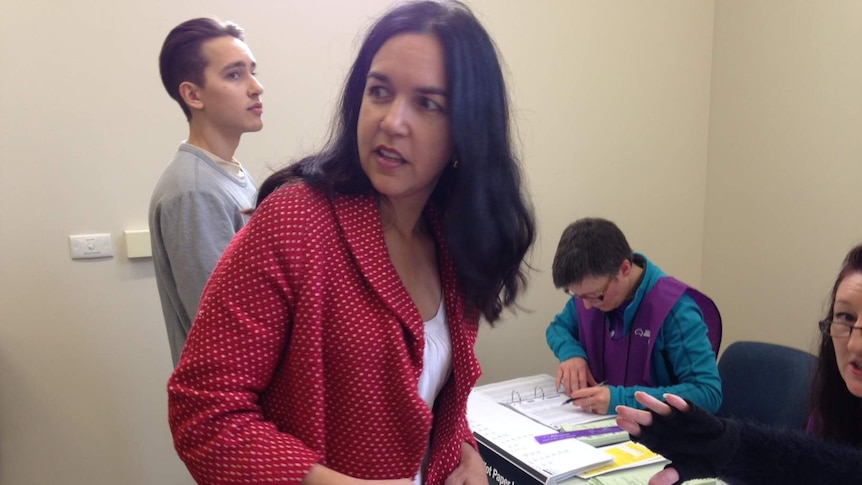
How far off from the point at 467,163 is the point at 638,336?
3.78 ft

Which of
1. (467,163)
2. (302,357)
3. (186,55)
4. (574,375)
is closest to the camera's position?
(302,357)

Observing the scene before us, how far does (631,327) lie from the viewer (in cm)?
184

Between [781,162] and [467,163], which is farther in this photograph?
[781,162]

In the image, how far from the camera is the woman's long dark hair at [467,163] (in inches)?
32.6

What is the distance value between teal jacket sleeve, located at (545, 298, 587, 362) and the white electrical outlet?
1547 millimetres

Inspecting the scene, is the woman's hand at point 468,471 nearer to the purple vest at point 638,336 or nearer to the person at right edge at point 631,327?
the person at right edge at point 631,327

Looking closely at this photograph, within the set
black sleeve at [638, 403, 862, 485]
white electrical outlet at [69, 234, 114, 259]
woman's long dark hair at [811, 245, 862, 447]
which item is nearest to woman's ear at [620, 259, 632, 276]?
woman's long dark hair at [811, 245, 862, 447]

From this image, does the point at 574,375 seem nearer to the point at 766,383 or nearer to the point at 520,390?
the point at 520,390

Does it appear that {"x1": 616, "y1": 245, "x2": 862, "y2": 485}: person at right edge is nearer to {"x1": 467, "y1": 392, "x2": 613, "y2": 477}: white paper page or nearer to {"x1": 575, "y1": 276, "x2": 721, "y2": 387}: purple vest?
{"x1": 467, "y1": 392, "x2": 613, "y2": 477}: white paper page

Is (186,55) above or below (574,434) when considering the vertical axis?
above

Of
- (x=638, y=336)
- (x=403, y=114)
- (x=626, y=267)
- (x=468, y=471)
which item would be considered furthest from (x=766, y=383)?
(x=403, y=114)

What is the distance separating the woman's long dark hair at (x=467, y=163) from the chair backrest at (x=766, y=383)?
1160mm

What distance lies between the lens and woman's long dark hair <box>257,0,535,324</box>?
0.83 meters

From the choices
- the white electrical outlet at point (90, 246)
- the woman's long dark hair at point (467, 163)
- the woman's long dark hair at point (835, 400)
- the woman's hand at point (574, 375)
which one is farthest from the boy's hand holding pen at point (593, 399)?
the white electrical outlet at point (90, 246)
